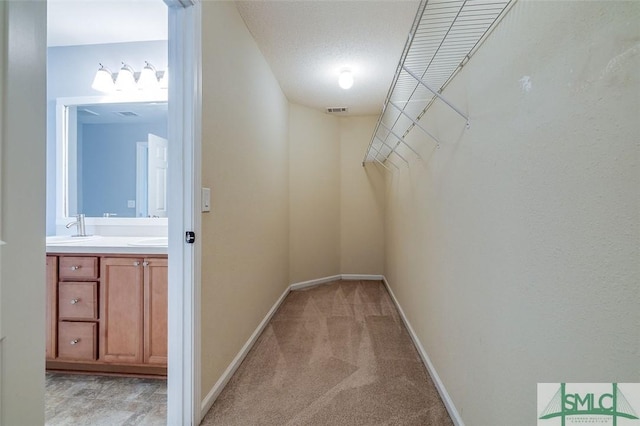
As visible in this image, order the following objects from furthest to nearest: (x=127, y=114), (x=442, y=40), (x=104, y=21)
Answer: (x=127, y=114)
(x=104, y=21)
(x=442, y=40)

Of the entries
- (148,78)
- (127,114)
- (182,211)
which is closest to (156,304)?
(182,211)

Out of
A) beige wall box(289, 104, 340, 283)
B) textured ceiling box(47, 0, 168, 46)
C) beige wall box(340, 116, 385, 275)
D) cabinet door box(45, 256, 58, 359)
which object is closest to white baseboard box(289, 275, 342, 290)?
beige wall box(289, 104, 340, 283)

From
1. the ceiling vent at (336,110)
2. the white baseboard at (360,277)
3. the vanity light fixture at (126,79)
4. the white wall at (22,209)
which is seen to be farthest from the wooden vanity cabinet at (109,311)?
the ceiling vent at (336,110)

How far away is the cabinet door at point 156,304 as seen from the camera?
169cm

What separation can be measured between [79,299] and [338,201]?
309 cm

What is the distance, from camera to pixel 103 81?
88.2 inches

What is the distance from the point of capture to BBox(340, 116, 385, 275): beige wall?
4.10m

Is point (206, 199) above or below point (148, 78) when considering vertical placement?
below

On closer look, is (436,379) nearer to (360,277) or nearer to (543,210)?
(543,210)

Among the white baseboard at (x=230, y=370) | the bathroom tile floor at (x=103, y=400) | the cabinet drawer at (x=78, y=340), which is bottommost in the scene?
the bathroom tile floor at (x=103, y=400)

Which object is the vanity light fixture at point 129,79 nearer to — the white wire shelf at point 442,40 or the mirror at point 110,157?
the mirror at point 110,157

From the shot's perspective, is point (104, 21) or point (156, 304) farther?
point (104, 21)

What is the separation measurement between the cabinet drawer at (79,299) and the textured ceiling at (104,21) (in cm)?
182

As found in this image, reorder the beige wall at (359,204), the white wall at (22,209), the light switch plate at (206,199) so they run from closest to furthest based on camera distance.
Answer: the white wall at (22,209)
the light switch plate at (206,199)
the beige wall at (359,204)
